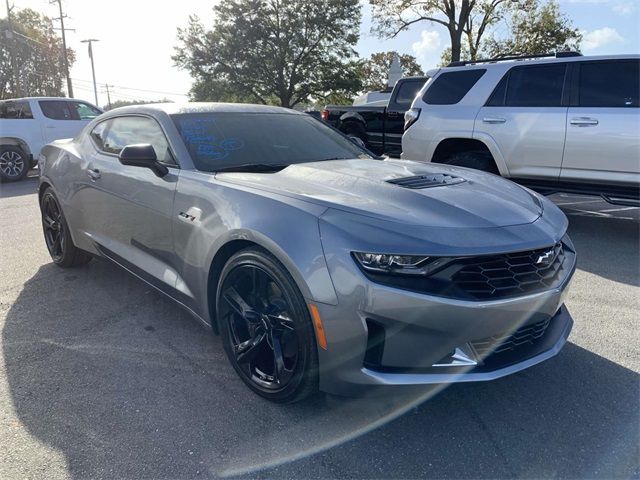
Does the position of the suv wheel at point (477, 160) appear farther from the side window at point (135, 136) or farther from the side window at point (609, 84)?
the side window at point (135, 136)

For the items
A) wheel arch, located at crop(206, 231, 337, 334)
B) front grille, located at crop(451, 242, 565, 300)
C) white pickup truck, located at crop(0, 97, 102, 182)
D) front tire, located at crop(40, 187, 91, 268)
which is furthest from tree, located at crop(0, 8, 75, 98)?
front grille, located at crop(451, 242, 565, 300)

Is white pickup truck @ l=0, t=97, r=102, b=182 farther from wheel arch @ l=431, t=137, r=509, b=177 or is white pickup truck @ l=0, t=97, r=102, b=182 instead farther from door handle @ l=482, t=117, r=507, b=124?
door handle @ l=482, t=117, r=507, b=124

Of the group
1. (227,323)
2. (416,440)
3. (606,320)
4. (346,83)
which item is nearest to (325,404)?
(416,440)

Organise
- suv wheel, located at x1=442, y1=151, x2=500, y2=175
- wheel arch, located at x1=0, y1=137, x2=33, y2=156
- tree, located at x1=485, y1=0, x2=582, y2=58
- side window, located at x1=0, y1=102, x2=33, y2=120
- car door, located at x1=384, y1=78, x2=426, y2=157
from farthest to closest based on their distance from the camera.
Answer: tree, located at x1=485, y1=0, x2=582, y2=58 → side window, located at x1=0, y1=102, x2=33, y2=120 → wheel arch, located at x1=0, y1=137, x2=33, y2=156 → car door, located at x1=384, y1=78, x2=426, y2=157 → suv wheel, located at x1=442, y1=151, x2=500, y2=175

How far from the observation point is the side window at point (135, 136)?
326 centimetres

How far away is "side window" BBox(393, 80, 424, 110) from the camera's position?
32.4ft

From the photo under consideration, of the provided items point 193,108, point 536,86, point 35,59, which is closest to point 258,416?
point 193,108

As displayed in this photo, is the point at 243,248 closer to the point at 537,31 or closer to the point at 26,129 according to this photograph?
the point at 26,129

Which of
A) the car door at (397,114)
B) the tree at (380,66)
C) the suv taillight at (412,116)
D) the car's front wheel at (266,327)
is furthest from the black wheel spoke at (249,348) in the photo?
the tree at (380,66)

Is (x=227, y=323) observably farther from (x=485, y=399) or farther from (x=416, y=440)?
(x=485, y=399)

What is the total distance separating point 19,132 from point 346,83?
23808 millimetres

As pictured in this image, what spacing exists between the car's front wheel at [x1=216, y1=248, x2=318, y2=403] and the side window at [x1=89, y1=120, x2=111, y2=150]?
2.18 meters

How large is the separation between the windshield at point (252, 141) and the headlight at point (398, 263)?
133 cm

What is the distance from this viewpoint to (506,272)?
6.99ft
